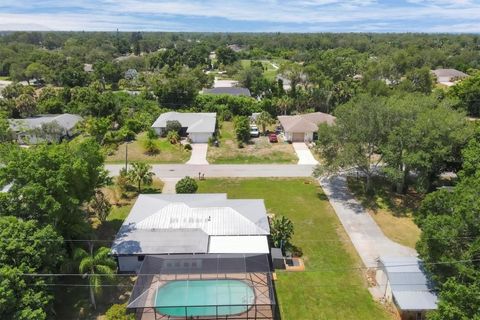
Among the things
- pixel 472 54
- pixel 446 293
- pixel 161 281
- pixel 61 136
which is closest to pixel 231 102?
pixel 61 136

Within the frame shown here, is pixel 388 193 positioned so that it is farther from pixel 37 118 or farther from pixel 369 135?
pixel 37 118

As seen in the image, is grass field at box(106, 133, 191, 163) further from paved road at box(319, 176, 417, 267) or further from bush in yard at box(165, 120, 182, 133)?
paved road at box(319, 176, 417, 267)

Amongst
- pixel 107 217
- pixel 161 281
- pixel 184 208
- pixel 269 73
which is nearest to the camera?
pixel 161 281

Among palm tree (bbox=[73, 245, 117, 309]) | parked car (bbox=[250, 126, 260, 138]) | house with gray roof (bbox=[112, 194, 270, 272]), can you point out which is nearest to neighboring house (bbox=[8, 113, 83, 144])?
house with gray roof (bbox=[112, 194, 270, 272])

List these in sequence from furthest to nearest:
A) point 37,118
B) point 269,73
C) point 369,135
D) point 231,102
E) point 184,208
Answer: point 269,73 → point 231,102 → point 37,118 → point 369,135 → point 184,208

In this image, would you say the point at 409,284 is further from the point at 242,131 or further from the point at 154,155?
the point at 154,155

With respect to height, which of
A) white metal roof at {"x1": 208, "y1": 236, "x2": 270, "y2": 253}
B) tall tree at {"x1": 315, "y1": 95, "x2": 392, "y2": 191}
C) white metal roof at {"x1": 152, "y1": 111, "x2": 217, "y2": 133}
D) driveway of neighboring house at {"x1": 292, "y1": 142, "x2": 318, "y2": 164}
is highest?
tall tree at {"x1": 315, "y1": 95, "x2": 392, "y2": 191}

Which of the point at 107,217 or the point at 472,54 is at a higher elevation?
the point at 472,54

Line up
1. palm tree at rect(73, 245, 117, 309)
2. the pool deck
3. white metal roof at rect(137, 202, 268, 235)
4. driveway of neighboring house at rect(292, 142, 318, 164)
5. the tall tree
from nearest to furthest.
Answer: the pool deck
palm tree at rect(73, 245, 117, 309)
white metal roof at rect(137, 202, 268, 235)
the tall tree
driveway of neighboring house at rect(292, 142, 318, 164)
